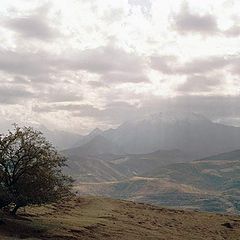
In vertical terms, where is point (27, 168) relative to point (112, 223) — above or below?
above

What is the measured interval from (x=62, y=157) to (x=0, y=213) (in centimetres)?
1222

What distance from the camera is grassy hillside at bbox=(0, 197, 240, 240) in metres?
60.7

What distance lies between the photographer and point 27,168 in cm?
6138

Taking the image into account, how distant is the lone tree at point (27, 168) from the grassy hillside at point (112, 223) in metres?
4.49

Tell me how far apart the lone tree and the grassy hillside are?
14.7ft

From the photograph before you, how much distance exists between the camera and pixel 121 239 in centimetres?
6444

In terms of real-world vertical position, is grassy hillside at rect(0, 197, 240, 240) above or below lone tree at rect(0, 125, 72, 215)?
below

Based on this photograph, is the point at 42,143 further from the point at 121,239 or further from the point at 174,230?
the point at 174,230

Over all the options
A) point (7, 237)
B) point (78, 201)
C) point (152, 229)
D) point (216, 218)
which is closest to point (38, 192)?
point (7, 237)

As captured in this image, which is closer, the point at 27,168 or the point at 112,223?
the point at 27,168

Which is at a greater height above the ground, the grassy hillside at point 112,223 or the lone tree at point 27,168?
the lone tree at point 27,168

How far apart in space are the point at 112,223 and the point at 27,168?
2374 centimetres

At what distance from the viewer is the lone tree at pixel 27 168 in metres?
60.2

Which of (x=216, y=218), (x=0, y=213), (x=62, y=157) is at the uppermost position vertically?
(x=62, y=157)
